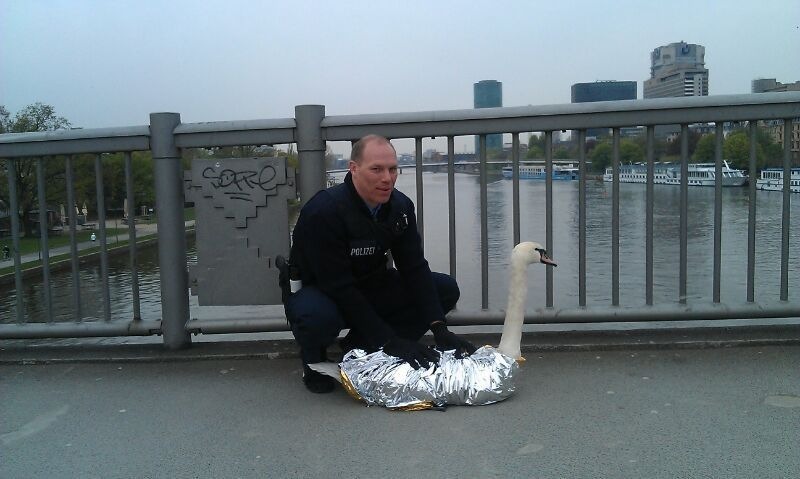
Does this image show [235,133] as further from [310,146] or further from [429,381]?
[429,381]

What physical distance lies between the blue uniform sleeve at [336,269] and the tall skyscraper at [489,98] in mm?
1328

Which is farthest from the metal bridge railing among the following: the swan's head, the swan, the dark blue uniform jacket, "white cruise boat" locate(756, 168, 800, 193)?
the swan

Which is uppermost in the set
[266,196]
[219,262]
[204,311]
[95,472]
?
[266,196]

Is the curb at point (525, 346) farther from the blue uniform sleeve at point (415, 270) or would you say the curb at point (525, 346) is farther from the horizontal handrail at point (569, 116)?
the horizontal handrail at point (569, 116)

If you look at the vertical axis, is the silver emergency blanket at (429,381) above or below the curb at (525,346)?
above

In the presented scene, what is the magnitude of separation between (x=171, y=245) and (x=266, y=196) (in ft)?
2.37

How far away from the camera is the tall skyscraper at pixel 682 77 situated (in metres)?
6.81

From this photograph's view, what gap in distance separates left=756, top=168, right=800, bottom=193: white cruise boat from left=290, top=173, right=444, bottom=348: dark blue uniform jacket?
2354mm

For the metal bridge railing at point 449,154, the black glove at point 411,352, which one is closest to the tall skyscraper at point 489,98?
the metal bridge railing at point 449,154

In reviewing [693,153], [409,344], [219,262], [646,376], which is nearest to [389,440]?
[409,344]

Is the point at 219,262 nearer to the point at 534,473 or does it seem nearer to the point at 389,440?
the point at 389,440

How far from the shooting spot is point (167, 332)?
4.89 meters

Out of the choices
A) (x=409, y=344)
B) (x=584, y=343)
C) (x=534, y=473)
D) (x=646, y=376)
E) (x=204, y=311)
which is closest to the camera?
(x=534, y=473)

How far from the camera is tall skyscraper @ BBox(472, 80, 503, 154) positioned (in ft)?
15.8
